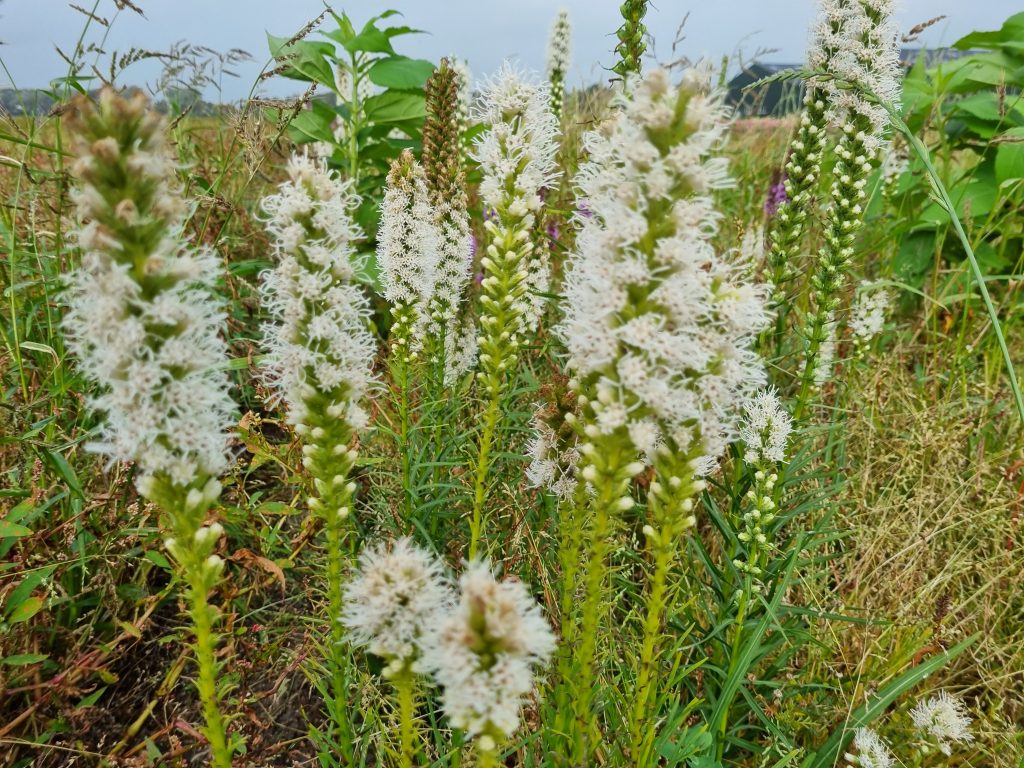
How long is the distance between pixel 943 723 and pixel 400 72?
510 centimetres

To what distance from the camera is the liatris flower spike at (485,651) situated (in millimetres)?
1222

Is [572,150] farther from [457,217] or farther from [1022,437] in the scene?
[1022,437]

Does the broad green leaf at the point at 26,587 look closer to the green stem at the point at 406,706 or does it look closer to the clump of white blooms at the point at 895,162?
the green stem at the point at 406,706

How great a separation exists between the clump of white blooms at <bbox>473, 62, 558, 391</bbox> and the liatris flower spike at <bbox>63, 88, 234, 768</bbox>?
3.84ft

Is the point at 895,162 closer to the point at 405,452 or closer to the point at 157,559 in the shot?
the point at 405,452

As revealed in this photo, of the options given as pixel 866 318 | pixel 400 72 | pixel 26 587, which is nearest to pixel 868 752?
pixel 866 318

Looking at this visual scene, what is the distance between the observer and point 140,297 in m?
1.42

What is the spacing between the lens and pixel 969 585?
12.1 ft

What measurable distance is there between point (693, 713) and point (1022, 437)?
3073mm

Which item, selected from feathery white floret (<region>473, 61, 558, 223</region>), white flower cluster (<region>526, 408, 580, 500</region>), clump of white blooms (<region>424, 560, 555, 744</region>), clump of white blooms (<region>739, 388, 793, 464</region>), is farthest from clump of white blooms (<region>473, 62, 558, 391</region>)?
clump of white blooms (<region>424, 560, 555, 744</region>)

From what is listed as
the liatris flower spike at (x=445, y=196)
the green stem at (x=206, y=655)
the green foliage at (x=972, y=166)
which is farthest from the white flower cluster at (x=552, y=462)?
the green foliage at (x=972, y=166)

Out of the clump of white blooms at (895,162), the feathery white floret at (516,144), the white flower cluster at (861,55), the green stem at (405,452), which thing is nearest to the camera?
the feathery white floret at (516,144)

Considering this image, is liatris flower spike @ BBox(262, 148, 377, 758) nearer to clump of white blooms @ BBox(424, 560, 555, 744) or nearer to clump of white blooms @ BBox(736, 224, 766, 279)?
clump of white blooms @ BBox(424, 560, 555, 744)

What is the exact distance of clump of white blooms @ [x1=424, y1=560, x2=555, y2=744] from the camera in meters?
1.22
